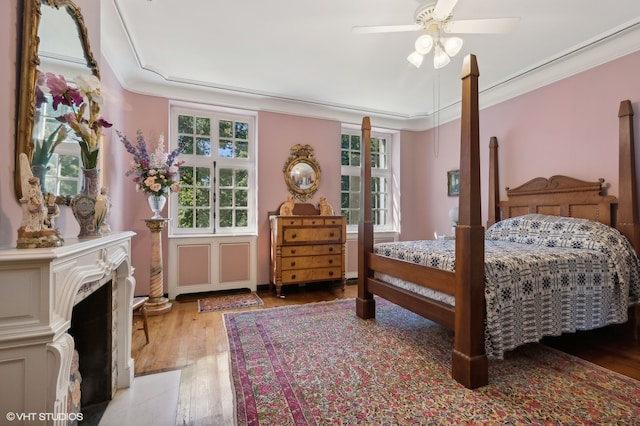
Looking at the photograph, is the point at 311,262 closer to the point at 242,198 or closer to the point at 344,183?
the point at 242,198

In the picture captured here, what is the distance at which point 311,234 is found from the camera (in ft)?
12.7

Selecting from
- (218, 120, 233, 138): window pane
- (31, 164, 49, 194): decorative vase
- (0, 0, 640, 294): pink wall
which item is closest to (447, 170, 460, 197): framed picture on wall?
(0, 0, 640, 294): pink wall

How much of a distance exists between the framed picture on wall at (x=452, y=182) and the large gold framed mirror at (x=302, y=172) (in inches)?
80.0

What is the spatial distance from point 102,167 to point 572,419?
3648 mm

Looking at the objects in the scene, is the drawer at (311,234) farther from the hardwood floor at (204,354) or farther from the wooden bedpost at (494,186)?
the wooden bedpost at (494,186)

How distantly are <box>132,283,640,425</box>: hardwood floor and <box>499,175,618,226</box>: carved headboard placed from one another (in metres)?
1.07

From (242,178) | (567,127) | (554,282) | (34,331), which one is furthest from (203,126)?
(567,127)

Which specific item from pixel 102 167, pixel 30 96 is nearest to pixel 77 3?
pixel 30 96

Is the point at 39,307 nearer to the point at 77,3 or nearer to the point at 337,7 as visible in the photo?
the point at 77,3

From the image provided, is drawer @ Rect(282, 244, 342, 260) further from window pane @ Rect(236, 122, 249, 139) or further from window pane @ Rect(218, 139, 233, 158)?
window pane @ Rect(236, 122, 249, 139)

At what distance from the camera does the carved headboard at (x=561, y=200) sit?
273cm

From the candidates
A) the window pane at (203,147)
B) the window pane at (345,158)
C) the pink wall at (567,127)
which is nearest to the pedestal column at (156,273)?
the window pane at (203,147)

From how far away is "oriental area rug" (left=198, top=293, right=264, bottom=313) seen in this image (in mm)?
3311

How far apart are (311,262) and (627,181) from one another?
3185 mm
